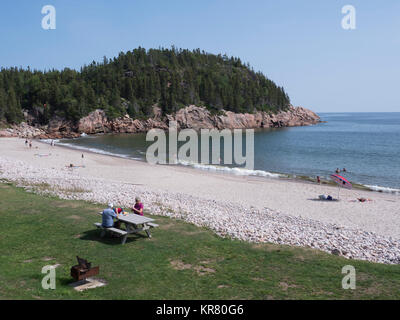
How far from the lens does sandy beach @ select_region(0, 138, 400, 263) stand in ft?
52.0

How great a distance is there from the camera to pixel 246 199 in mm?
24000

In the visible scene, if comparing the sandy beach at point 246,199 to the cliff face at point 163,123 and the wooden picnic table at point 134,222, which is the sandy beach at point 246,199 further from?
the cliff face at point 163,123

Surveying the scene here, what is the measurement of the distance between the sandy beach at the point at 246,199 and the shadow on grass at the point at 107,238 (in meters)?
3.21

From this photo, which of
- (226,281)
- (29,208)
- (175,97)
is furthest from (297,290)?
(175,97)

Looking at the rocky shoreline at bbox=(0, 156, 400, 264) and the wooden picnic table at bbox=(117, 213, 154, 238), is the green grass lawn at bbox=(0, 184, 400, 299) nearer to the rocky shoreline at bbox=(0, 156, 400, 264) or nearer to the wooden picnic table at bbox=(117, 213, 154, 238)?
the wooden picnic table at bbox=(117, 213, 154, 238)

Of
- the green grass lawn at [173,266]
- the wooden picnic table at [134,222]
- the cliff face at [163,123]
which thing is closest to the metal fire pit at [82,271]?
the green grass lawn at [173,266]

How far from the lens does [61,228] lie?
12.7 m

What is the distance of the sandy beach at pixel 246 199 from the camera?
15.9 m

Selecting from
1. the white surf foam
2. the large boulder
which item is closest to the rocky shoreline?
the white surf foam

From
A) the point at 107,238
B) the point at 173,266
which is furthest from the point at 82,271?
the point at 107,238

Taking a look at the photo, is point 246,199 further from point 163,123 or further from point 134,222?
point 163,123

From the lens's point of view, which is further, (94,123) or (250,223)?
(94,123)

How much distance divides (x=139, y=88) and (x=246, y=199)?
10422cm
